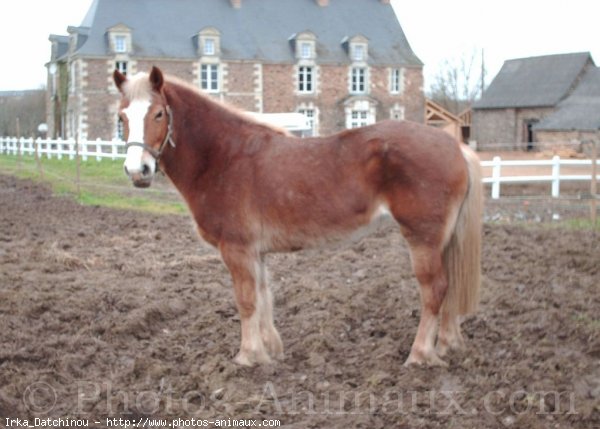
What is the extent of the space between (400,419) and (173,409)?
132 cm

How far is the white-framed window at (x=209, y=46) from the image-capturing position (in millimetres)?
38500

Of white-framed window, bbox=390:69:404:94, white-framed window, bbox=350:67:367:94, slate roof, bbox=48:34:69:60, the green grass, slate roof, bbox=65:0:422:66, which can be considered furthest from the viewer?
white-framed window, bbox=390:69:404:94

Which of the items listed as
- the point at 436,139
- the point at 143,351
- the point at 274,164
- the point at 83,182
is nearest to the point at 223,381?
the point at 143,351

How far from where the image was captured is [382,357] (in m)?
4.74

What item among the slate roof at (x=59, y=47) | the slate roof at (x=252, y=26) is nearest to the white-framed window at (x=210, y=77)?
the slate roof at (x=252, y=26)

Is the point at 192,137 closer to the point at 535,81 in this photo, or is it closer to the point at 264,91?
the point at 264,91

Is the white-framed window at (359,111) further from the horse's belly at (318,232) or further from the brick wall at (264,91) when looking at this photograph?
the horse's belly at (318,232)

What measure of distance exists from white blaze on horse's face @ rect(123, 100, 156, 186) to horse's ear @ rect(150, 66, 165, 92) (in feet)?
0.47

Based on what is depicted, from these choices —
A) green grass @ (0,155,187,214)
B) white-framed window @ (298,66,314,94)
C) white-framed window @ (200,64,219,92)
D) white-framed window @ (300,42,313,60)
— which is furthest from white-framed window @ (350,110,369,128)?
green grass @ (0,155,187,214)

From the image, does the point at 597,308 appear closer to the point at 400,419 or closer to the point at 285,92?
the point at 400,419

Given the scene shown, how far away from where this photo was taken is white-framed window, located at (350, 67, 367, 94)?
41938 millimetres

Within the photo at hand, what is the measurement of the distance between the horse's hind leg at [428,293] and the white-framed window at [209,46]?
3576 centimetres

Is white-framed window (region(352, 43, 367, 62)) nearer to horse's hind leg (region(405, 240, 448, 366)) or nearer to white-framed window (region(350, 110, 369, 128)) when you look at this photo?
white-framed window (region(350, 110, 369, 128))

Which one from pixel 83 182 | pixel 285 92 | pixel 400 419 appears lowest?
pixel 400 419
